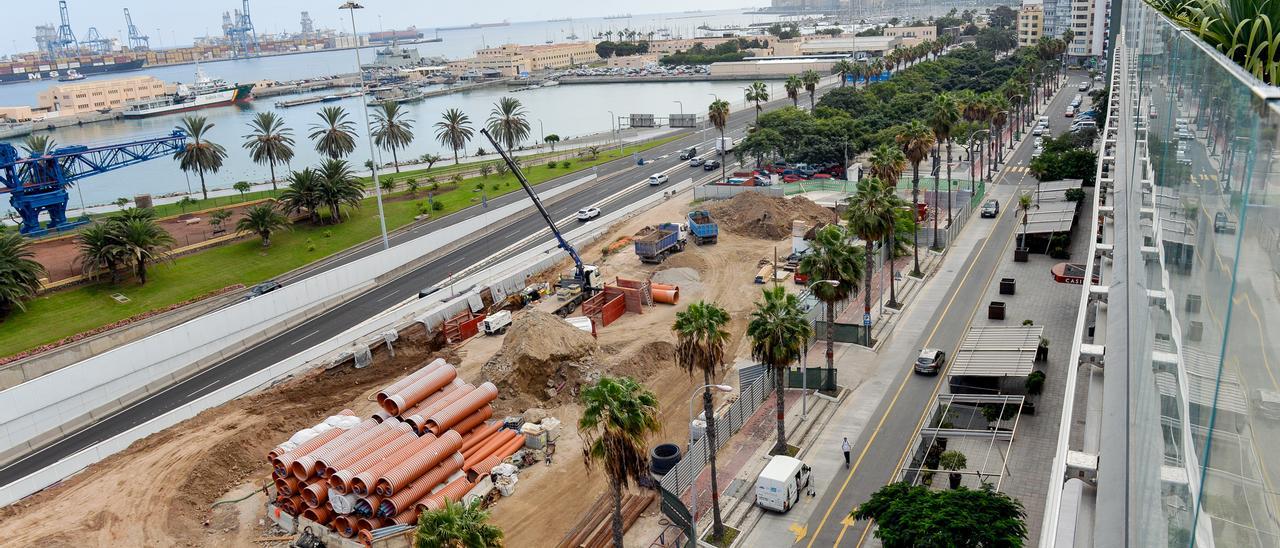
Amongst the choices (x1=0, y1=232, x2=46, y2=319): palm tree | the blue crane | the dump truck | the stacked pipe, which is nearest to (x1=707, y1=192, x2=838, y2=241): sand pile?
the dump truck

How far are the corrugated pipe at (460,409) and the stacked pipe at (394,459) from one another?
0.05m

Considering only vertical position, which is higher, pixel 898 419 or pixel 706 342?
pixel 706 342

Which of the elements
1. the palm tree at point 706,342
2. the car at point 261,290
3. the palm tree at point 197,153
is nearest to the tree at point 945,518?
the palm tree at point 706,342

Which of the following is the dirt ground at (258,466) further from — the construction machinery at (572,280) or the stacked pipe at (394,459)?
the construction machinery at (572,280)

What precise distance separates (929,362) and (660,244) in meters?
29.7

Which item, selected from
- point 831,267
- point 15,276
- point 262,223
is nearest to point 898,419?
point 831,267

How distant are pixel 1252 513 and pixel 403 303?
61.7m

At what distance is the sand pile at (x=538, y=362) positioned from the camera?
47.3 meters

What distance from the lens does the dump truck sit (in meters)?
70.3

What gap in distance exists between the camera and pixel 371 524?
3534 centimetres

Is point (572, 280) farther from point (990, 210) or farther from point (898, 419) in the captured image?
point (990, 210)

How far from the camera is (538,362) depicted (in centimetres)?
4778

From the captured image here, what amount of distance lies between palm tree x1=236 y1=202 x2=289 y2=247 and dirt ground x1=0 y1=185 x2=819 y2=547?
979 inches

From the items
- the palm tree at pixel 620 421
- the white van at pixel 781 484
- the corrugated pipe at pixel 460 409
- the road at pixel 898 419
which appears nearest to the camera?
the palm tree at pixel 620 421
